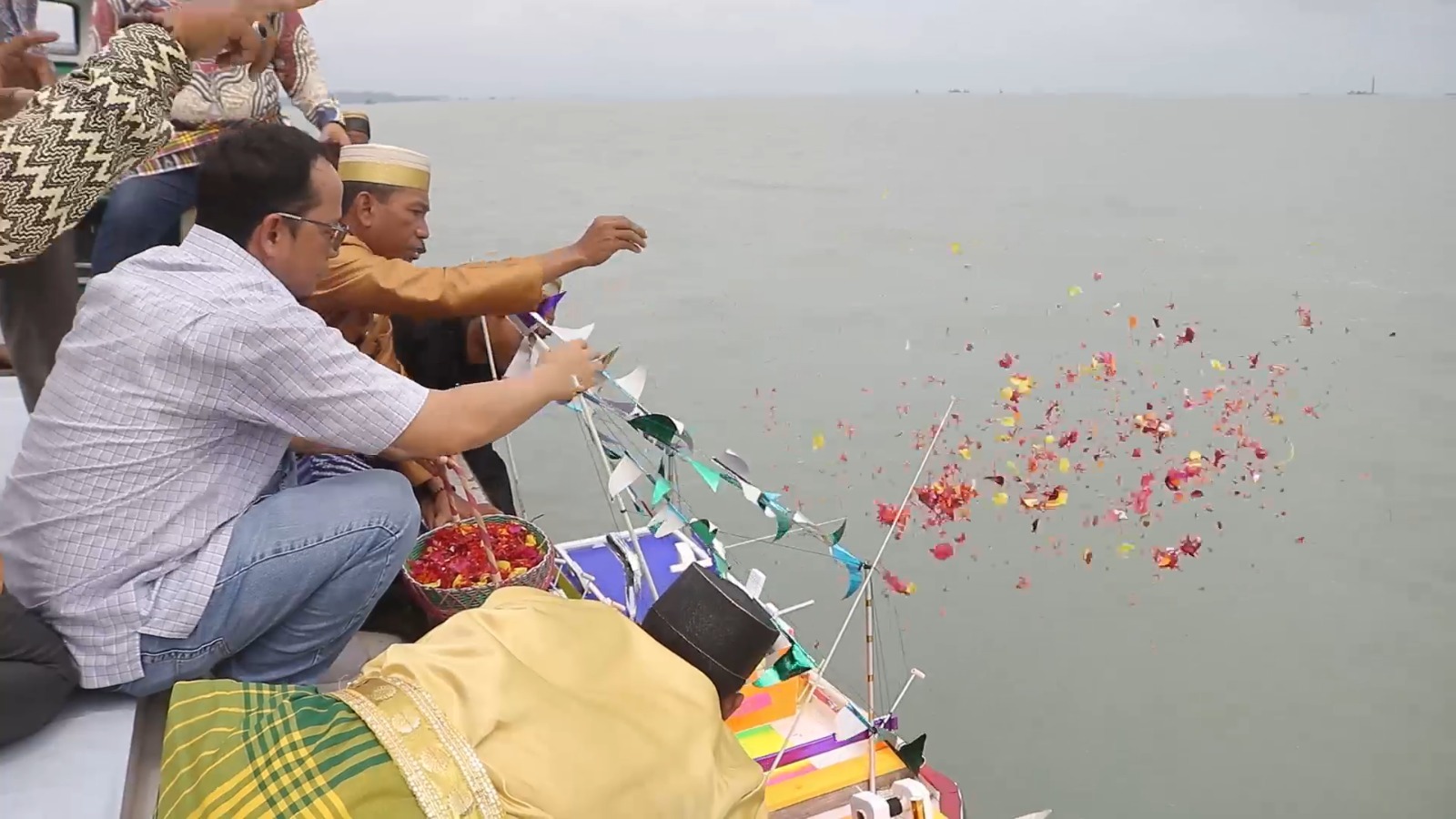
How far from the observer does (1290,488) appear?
15.8ft

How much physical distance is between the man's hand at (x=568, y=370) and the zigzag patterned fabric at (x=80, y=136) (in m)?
0.68

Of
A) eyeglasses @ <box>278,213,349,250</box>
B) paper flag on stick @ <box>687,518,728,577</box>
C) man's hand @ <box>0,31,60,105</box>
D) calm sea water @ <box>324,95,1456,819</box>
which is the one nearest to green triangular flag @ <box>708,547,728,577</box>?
paper flag on stick @ <box>687,518,728,577</box>

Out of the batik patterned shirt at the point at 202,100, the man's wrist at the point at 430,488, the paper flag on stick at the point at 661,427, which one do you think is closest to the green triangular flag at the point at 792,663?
the paper flag on stick at the point at 661,427

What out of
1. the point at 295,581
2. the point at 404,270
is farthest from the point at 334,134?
the point at 295,581

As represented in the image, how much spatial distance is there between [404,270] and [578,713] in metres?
1.28

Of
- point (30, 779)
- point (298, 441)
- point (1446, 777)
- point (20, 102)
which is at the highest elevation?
point (20, 102)

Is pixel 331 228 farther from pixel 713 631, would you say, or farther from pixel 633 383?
pixel 713 631

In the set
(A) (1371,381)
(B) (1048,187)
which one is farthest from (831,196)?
(A) (1371,381)

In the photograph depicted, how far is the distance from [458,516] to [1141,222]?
33.2 feet

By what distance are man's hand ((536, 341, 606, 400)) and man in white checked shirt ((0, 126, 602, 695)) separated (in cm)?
4

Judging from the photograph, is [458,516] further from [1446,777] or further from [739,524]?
[1446,777]

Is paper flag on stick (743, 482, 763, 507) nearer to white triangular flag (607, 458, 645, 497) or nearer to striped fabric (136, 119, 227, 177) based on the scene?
white triangular flag (607, 458, 645, 497)

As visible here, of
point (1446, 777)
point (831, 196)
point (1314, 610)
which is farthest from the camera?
point (831, 196)

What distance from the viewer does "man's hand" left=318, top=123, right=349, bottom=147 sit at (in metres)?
2.87
